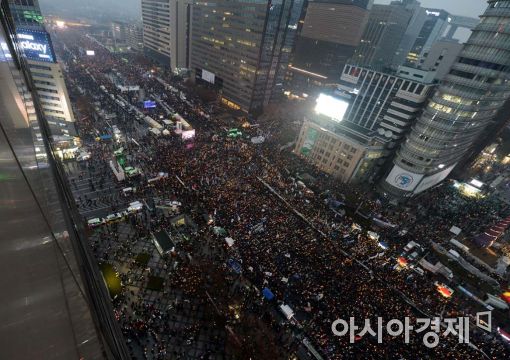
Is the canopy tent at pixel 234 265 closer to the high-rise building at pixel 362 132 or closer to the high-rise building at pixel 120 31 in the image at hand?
the high-rise building at pixel 362 132

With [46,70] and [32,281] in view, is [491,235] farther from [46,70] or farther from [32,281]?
[46,70]

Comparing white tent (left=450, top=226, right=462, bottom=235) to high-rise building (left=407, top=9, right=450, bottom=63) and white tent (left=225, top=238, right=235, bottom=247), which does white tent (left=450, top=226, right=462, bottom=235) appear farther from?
high-rise building (left=407, top=9, right=450, bottom=63)

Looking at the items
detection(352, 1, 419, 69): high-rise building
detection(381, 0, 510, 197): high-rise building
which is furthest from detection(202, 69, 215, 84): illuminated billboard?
detection(352, 1, 419, 69): high-rise building

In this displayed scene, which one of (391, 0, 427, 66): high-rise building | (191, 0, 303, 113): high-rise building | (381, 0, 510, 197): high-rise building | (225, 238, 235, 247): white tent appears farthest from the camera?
(391, 0, 427, 66): high-rise building

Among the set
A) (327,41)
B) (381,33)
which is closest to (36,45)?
(327,41)

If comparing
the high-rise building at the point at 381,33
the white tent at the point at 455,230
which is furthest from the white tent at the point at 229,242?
the high-rise building at the point at 381,33

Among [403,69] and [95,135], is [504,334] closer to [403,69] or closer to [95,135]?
[403,69]
